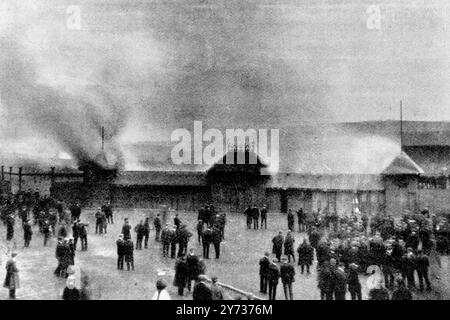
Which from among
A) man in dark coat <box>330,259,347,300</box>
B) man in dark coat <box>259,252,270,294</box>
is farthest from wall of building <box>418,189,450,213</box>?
man in dark coat <box>330,259,347,300</box>

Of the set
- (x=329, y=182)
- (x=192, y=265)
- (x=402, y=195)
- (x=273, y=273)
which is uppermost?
(x=329, y=182)

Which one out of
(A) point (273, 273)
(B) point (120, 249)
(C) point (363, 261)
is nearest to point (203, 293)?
(A) point (273, 273)

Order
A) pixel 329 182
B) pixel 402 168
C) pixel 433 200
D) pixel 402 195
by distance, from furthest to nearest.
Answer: pixel 329 182 < pixel 433 200 < pixel 402 168 < pixel 402 195

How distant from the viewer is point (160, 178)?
42.8 metres

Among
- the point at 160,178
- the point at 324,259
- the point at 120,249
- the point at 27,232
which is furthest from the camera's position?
the point at 160,178

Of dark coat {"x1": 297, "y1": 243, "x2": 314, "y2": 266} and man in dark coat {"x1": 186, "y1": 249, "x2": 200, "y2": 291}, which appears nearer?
man in dark coat {"x1": 186, "y1": 249, "x2": 200, "y2": 291}

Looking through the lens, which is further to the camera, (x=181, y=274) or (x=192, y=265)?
(x=192, y=265)

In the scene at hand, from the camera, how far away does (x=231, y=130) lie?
68.1m

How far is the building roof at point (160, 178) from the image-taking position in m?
41.4

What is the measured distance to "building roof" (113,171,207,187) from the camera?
4141 centimetres

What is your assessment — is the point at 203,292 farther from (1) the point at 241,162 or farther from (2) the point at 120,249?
(1) the point at 241,162

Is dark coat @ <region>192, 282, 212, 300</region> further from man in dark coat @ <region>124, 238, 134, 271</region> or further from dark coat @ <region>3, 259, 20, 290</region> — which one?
man in dark coat @ <region>124, 238, 134, 271</region>
